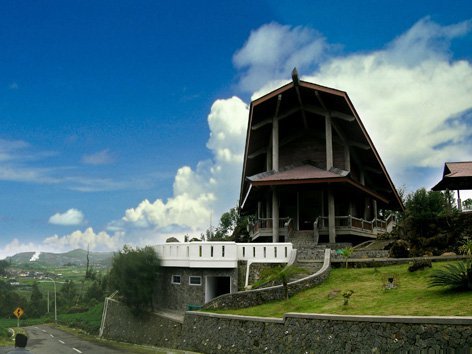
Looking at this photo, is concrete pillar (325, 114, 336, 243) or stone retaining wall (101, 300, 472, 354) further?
concrete pillar (325, 114, 336, 243)

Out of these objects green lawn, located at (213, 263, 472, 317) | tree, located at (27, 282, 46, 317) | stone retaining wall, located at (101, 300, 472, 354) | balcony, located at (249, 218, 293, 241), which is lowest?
tree, located at (27, 282, 46, 317)

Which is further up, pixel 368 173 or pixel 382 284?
pixel 368 173

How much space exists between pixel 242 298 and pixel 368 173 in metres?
19.7

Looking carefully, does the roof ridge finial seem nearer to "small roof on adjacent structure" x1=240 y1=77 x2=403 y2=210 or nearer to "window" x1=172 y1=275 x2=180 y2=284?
"small roof on adjacent structure" x1=240 y1=77 x2=403 y2=210

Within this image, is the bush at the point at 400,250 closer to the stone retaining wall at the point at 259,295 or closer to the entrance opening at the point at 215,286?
the stone retaining wall at the point at 259,295

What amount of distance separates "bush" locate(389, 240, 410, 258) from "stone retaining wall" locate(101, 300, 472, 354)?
8.99 m

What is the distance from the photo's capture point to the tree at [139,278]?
27234mm

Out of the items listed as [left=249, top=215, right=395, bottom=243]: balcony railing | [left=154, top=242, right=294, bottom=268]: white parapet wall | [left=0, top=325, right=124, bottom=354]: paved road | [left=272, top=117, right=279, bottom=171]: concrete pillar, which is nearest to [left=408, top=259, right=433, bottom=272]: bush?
[left=154, top=242, right=294, bottom=268]: white parapet wall

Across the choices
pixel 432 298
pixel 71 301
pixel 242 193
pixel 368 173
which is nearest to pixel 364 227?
pixel 368 173

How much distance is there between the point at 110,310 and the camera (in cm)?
3366

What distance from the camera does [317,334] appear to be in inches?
563

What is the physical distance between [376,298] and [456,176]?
641 inches

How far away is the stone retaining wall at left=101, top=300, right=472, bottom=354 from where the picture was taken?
37.9ft

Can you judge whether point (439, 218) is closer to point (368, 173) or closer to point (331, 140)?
point (331, 140)
